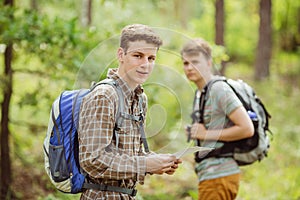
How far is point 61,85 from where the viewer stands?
6062 millimetres

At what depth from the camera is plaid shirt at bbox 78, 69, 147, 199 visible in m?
2.79

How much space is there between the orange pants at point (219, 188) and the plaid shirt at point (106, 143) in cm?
174

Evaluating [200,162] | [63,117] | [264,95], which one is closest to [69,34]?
[200,162]

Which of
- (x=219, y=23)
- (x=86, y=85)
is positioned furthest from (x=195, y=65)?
(x=219, y=23)

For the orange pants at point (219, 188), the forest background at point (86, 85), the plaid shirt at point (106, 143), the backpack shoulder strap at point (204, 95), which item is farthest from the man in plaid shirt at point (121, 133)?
the orange pants at point (219, 188)

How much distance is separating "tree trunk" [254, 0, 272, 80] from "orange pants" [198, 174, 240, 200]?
15.7 m

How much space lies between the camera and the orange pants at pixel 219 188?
4578mm

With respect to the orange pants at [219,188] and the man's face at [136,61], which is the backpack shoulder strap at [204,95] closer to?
the orange pants at [219,188]

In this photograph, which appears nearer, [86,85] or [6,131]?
[86,85]

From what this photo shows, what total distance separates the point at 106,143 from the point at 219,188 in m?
2.02

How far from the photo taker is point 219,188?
4578 millimetres

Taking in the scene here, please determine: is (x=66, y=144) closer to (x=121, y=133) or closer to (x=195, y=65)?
(x=121, y=133)

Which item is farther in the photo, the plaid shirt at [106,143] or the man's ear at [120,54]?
the man's ear at [120,54]

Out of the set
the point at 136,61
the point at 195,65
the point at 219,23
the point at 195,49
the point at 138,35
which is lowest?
the point at 219,23
